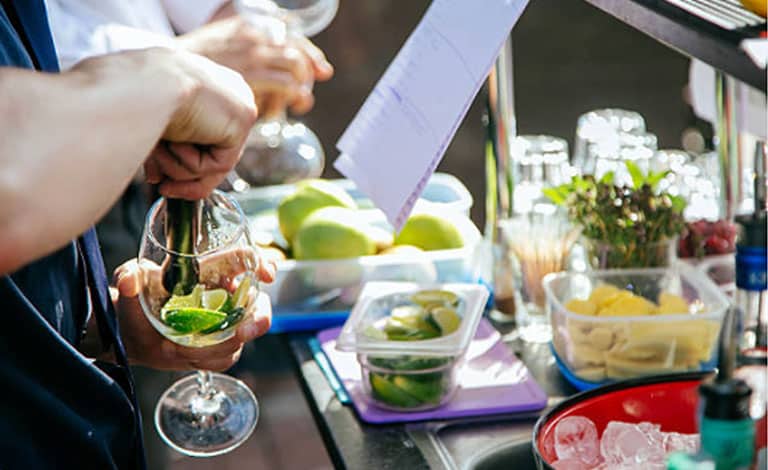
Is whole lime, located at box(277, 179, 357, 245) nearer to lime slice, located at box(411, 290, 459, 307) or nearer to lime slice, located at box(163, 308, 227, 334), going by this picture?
lime slice, located at box(411, 290, 459, 307)

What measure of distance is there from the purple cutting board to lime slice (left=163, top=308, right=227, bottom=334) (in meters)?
0.29

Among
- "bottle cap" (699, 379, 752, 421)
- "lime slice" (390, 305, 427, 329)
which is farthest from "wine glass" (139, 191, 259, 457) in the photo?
"bottle cap" (699, 379, 752, 421)

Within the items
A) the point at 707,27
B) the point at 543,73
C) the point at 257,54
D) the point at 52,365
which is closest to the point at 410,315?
the point at 52,365

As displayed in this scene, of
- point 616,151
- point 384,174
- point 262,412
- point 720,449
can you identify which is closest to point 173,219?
point 384,174

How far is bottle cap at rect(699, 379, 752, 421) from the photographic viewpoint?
0.64 meters

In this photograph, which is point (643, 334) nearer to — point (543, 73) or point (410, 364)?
point (410, 364)

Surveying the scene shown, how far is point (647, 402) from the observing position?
41.3 inches

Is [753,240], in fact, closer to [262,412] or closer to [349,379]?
[349,379]

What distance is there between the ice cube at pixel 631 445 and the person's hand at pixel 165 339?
1.27 feet

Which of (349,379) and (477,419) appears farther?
(349,379)

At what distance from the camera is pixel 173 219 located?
111 cm

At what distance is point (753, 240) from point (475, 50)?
1.09ft

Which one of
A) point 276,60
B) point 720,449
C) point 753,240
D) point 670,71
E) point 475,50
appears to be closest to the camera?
point 720,449

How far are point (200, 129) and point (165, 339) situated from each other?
425 millimetres
